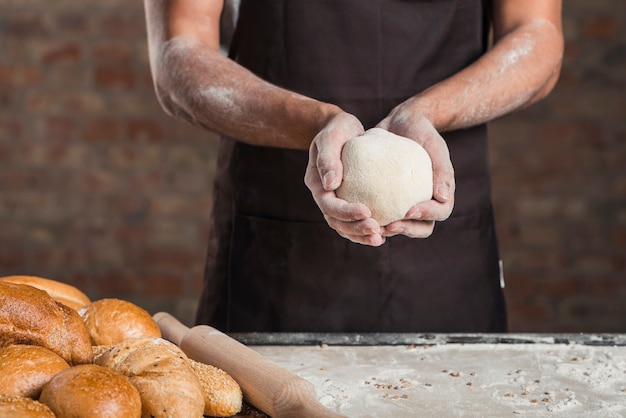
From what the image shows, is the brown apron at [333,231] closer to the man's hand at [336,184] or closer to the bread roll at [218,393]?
the man's hand at [336,184]

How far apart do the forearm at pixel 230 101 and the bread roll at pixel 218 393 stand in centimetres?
47

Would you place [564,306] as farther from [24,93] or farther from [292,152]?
[24,93]

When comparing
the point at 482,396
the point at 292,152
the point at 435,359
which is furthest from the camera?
the point at 292,152

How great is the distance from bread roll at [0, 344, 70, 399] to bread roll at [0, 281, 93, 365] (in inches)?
1.2

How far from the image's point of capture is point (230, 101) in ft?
4.67

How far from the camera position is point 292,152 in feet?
5.03

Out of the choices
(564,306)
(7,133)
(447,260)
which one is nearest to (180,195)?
(7,133)

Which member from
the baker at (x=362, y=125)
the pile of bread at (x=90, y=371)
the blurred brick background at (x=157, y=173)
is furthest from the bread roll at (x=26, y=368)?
the blurred brick background at (x=157, y=173)

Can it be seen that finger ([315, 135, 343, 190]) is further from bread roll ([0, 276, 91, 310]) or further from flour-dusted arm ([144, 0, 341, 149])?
bread roll ([0, 276, 91, 310])

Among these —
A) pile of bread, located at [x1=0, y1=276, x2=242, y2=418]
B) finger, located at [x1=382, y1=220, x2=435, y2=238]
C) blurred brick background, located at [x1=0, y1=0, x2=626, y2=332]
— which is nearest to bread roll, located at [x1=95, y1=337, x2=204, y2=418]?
pile of bread, located at [x1=0, y1=276, x2=242, y2=418]

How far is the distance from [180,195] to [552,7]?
67.4 inches

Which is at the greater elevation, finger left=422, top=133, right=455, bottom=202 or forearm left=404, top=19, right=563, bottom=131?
forearm left=404, top=19, right=563, bottom=131

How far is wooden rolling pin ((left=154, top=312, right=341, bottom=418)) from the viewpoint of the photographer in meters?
0.91

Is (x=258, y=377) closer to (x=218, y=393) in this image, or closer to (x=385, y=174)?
(x=218, y=393)
